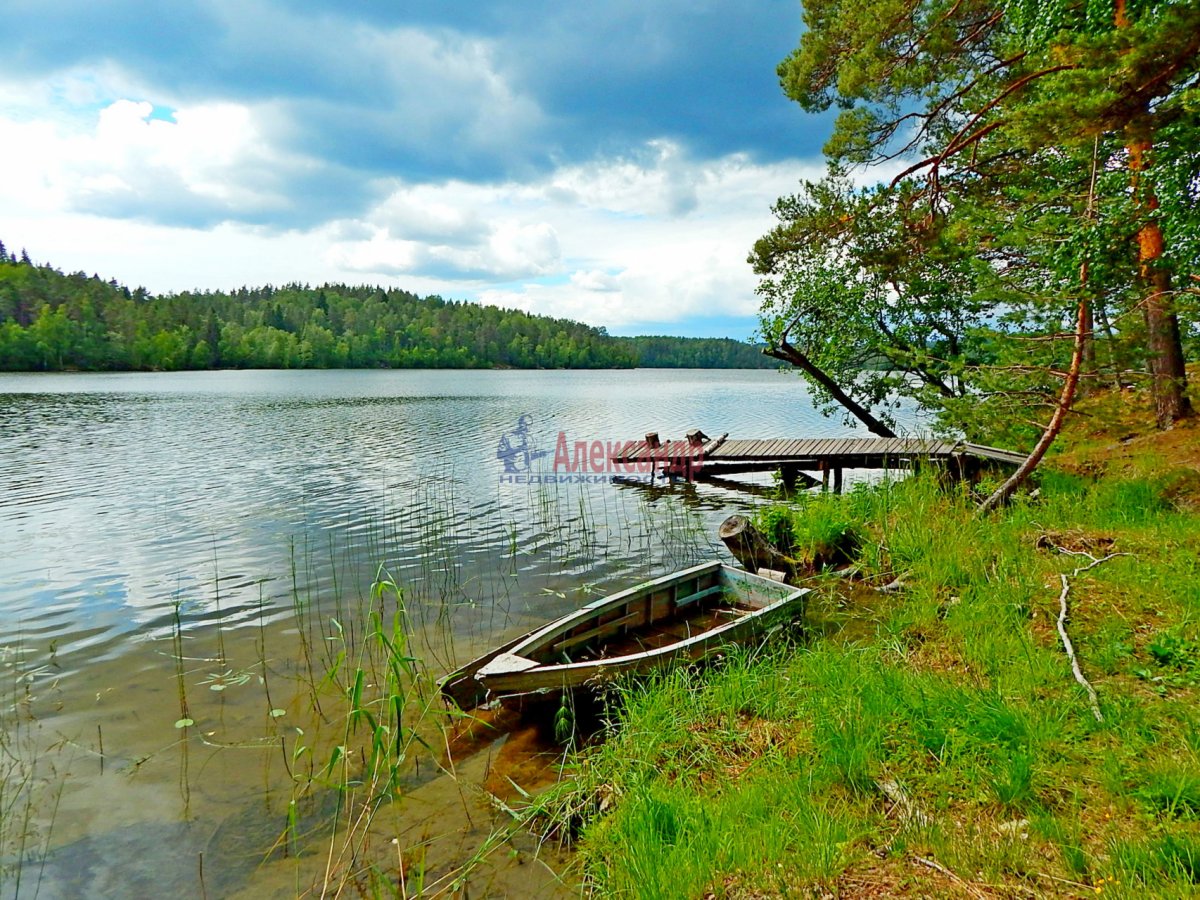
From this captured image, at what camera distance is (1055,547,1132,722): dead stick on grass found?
12.2ft

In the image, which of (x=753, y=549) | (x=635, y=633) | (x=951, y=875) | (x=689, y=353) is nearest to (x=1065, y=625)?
(x=951, y=875)

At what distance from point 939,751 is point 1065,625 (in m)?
2.15

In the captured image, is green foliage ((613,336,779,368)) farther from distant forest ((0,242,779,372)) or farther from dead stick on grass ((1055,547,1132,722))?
dead stick on grass ((1055,547,1132,722))

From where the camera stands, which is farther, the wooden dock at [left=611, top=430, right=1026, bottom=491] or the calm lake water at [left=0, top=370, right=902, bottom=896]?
the wooden dock at [left=611, top=430, right=1026, bottom=491]

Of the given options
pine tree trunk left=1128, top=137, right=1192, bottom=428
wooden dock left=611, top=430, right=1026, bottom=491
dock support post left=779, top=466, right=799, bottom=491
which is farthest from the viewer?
dock support post left=779, top=466, right=799, bottom=491

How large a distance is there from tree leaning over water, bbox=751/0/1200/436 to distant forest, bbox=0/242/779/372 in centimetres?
9353

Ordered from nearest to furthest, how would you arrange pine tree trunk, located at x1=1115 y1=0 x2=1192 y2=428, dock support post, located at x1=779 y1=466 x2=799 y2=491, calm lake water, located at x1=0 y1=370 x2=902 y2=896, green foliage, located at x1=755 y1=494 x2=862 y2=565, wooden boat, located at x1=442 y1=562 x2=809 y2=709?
1. calm lake water, located at x1=0 y1=370 x2=902 y2=896
2. wooden boat, located at x1=442 y1=562 x2=809 y2=709
3. pine tree trunk, located at x1=1115 y1=0 x2=1192 y2=428
4. green foliage, located at x1=755 y1=494 x2=862 y2=565
5. dock support post, located at x1=779 y1=466 x2=799 y2=491

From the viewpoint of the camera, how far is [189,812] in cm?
444

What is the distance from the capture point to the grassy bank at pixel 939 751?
2754 mm

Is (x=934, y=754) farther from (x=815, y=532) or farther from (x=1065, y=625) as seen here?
(x=815, y=532)

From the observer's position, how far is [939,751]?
3.58m

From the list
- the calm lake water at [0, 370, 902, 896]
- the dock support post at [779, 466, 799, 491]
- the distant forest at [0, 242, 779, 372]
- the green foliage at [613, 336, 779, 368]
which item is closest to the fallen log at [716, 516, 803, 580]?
the calm lake water at [0, 370, 902, 896]

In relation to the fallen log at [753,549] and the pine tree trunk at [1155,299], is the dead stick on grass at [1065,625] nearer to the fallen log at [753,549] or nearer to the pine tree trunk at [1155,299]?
the pine tree trunk at [1155,299]

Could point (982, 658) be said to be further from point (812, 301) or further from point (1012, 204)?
point (812, 301)
